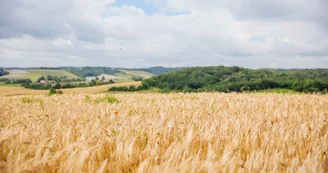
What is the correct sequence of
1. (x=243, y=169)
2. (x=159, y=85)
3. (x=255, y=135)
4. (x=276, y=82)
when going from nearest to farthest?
(x=243, y=169), (x=255, y=135), (x=276, y=82), (x=159, y=85)

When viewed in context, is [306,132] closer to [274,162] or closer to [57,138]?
[274,162]

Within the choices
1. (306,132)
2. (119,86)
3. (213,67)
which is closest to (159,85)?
(119,86)

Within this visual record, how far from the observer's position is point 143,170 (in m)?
1.83

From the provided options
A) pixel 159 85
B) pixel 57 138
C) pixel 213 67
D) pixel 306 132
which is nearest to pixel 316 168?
pixel 306 132

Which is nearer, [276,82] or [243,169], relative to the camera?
[243,169]

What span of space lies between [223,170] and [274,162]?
541 mm

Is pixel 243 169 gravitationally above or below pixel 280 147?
above

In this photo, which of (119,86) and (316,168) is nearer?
(316,168)

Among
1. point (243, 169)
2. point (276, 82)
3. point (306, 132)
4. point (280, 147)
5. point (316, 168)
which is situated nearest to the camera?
point (243, 169)

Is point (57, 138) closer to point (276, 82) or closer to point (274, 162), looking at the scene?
point (274, 162)

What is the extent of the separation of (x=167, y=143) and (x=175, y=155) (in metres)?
0.91

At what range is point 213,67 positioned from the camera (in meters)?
142

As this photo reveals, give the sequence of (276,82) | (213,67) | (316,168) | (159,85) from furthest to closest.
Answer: (213,67), (159,85), (276,82), (316,168)

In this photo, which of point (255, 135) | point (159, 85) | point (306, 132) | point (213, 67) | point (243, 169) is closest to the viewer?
point (243, 169)
